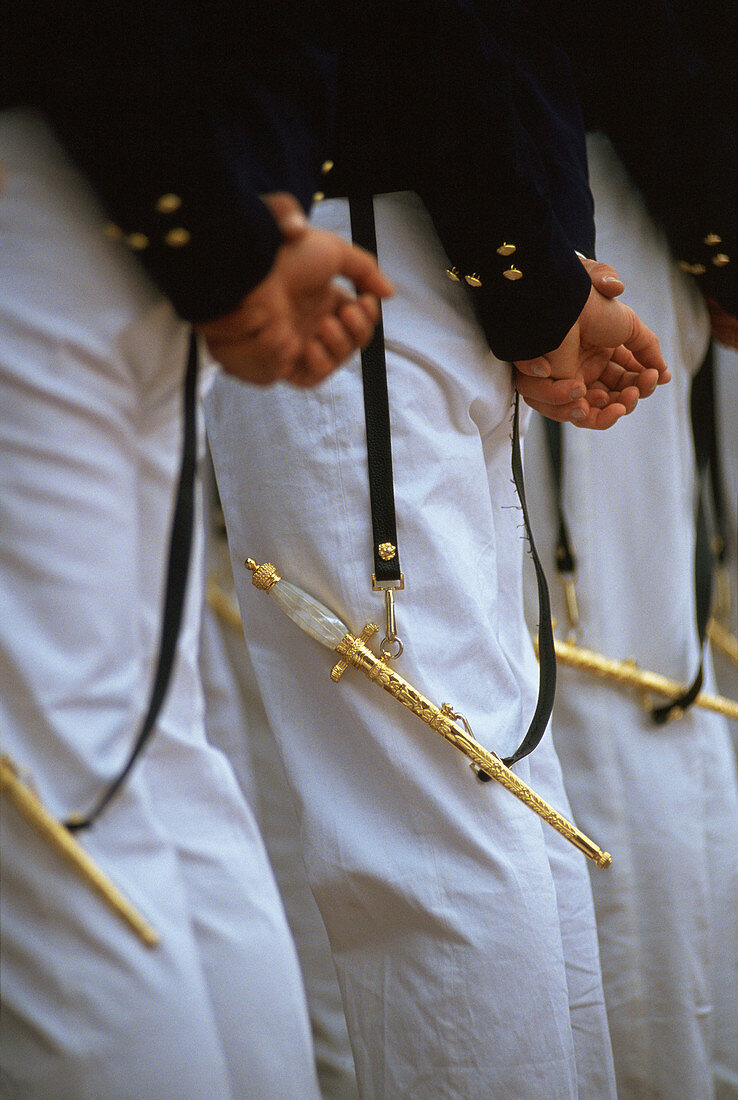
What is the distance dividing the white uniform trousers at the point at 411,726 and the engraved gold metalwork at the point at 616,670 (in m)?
0.40

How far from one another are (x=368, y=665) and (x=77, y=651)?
329 millimetres

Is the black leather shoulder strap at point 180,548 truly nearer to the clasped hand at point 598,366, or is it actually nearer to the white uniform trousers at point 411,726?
the white uniform trousers at point 411,726

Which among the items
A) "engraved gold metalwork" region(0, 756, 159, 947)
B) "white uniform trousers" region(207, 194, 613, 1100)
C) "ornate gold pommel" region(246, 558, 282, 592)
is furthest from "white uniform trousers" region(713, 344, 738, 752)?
"engraved gold metalwork" region(0, 756, 159, 947)

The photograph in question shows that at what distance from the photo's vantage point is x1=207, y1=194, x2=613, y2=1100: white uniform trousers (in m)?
0.90

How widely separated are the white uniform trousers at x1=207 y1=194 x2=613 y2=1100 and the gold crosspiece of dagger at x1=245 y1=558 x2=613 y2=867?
2 centimetres

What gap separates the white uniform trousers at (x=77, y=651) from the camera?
0.61 metres

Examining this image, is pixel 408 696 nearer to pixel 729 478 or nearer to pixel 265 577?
pixel 265 577

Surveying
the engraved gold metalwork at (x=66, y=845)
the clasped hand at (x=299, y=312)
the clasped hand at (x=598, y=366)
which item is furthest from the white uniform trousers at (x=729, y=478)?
the engraved gold metalwork at (x=66, y=845)

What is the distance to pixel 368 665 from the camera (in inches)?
35.3

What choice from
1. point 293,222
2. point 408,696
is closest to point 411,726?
point 408,696

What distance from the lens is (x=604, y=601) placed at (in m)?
1.40

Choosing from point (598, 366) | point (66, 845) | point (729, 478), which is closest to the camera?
point (66, 845)

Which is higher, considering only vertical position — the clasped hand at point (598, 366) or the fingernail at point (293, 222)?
the fingernail at point (293, 222)

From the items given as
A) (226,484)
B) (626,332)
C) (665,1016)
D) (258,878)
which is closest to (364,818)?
(258,878)
